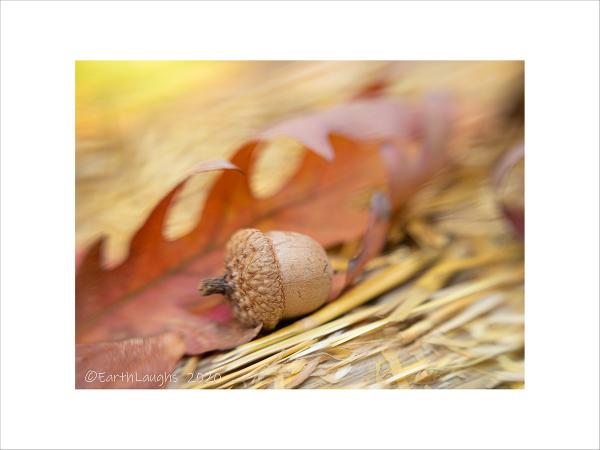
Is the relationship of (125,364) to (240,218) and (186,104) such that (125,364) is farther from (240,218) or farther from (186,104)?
(186,104)

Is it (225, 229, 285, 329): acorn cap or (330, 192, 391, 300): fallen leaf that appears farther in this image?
(330, 192, 391, 300): fallen leaf

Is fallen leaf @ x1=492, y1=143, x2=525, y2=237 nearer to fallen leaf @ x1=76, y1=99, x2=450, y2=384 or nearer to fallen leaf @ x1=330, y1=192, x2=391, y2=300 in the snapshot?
fallen leaf @ x1=76, y1=99, x2=450, y2=384

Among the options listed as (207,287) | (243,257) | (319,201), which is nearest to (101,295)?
(207,287)

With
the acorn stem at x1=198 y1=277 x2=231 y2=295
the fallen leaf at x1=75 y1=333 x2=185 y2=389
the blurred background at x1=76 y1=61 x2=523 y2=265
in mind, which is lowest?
the fallen leaf at x1=75 y1=333 x2=185 y2=389

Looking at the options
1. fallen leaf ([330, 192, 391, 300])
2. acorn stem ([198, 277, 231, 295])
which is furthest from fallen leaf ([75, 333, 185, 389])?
fallen leaf ([330, 192, 391, 300])

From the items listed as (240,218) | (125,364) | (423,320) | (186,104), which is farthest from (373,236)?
(125,364)

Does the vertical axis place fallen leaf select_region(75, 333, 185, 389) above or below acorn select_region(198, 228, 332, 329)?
below

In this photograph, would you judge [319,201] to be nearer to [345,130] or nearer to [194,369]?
[345,130]
